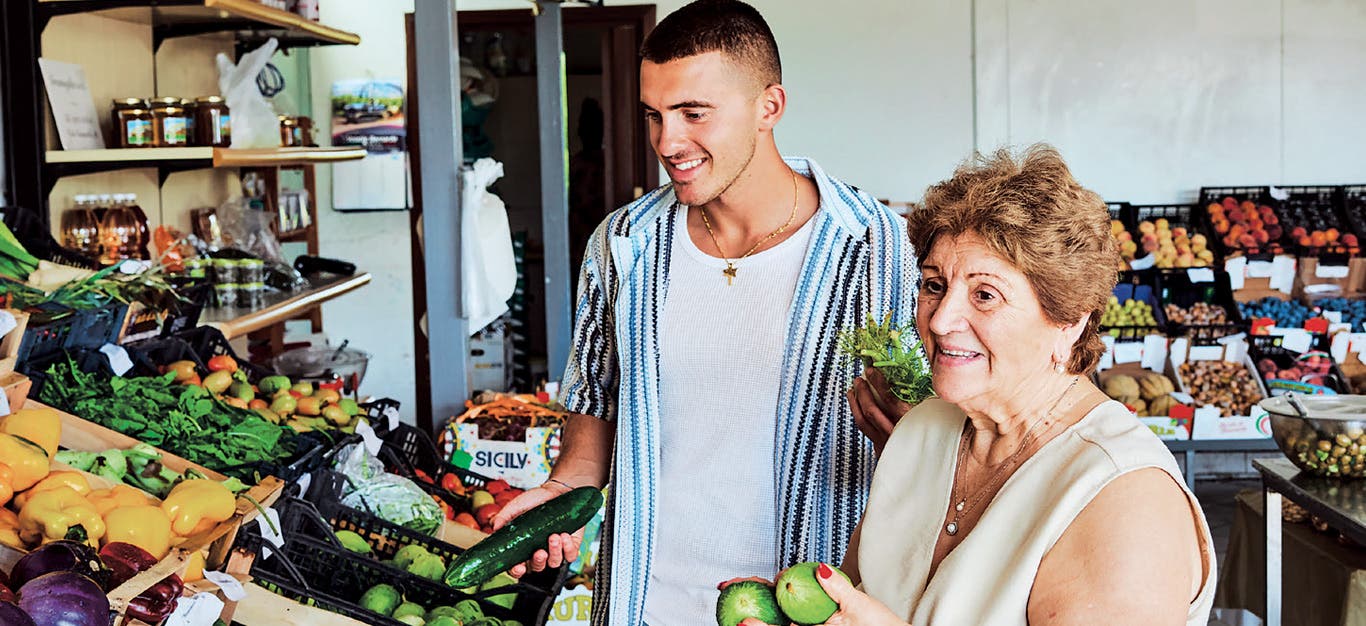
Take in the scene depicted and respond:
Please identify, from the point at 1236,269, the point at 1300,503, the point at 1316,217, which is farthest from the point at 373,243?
the point at 1300,503

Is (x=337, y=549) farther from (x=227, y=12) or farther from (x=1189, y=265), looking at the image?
(x=1189, y=265)

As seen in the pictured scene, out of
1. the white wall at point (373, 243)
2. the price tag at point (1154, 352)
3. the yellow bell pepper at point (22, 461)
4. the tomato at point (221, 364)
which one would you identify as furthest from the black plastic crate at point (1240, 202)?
the yellow bell pepper at point (22, 461)

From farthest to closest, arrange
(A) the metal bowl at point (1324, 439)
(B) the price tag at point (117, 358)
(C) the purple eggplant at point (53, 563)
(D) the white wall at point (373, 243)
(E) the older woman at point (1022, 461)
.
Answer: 1. (D) the white wall at point (373, 243)
2. (A) the metal bowl at point (1324, 439)
3. (B) the price tag at point (117, 358)
4. (C) the purple eggplant at point (53, 563)
5. (E) the older woman at point (1022, 461)

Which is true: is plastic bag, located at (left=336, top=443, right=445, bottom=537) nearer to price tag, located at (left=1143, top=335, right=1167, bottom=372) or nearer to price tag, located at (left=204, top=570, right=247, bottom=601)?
price tag, located at (left=204, top=570, right=247, bottom=601)

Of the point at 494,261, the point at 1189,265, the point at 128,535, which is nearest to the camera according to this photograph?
the point at 128,535

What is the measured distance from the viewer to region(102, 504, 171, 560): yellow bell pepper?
212 cm

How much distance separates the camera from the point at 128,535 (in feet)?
6.97

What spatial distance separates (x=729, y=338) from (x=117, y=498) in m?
1.05

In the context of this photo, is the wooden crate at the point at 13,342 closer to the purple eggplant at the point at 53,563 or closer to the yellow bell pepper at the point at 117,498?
the yellow bell pepper at the point at 117,498

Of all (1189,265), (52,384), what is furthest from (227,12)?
(1189,265)

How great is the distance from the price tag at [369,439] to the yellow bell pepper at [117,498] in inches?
43.4

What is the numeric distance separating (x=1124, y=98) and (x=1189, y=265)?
101cm

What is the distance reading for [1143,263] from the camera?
6.36 meters

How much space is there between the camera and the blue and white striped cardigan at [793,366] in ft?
6.71
